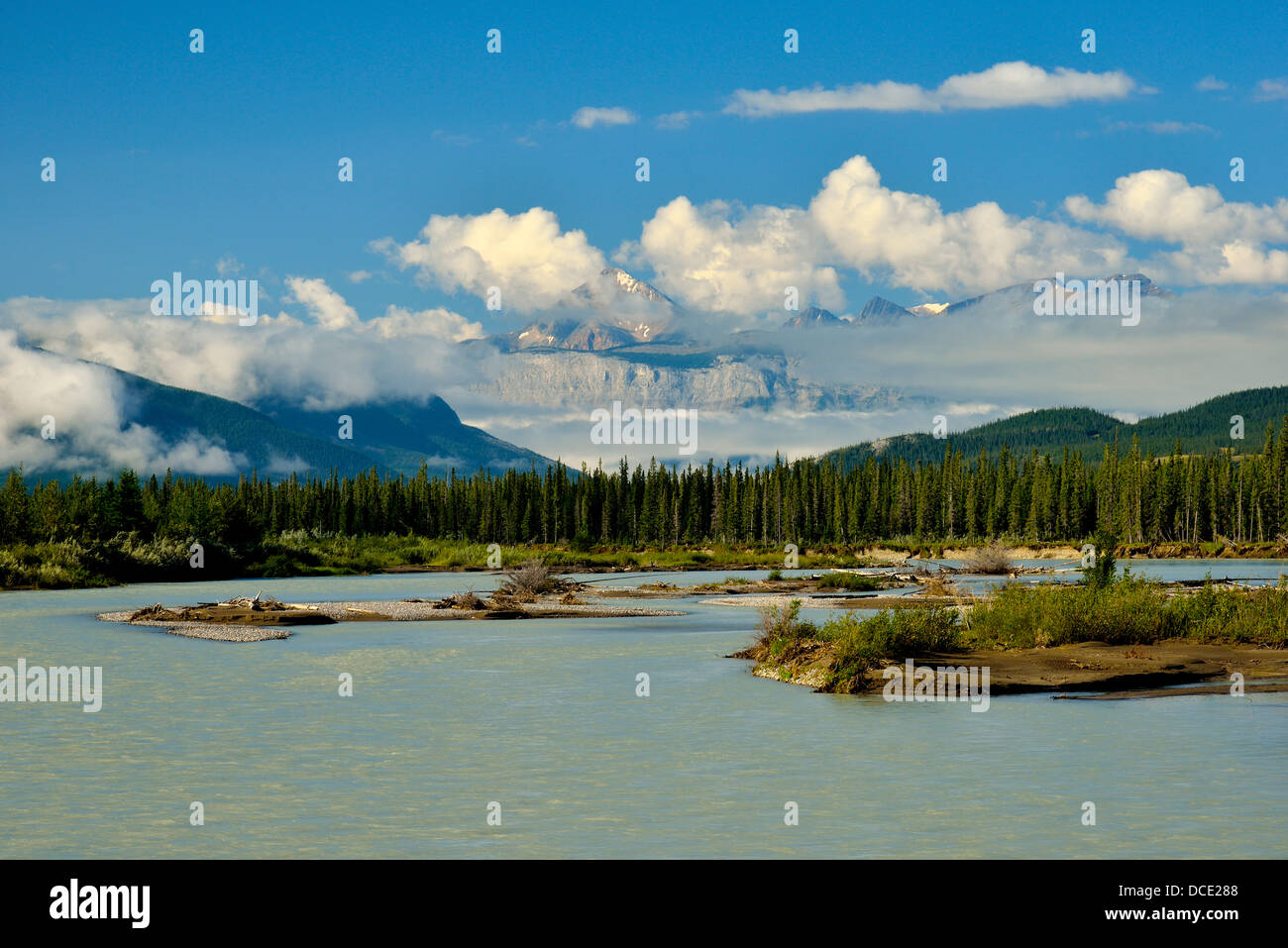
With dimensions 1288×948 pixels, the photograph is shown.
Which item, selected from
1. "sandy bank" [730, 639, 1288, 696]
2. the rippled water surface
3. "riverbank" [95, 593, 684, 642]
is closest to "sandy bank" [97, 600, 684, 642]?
"riverbank" [95, 593, 684, 642]

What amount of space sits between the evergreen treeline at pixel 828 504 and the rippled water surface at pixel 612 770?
136m

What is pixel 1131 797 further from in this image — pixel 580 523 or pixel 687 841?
pixel 580 523

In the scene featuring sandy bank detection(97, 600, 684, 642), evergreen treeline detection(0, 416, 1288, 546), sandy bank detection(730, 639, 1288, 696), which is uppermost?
evergreen treeline detection(0, 416, 1288, 546)

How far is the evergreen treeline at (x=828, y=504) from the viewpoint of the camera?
565ft

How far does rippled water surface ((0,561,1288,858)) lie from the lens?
16.6 metres

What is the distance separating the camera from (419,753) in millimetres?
22578

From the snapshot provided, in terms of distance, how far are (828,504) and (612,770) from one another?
173 metres

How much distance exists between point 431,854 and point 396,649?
26081 millimetres

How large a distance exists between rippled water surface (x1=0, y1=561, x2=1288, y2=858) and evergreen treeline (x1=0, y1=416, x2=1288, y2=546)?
136046 millimetres

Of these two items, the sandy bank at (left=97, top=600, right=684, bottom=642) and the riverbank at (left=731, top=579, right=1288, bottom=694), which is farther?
the sandy bank at (left=97, top=600, right=684, bottom=642)

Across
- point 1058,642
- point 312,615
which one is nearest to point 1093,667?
point 1058,642

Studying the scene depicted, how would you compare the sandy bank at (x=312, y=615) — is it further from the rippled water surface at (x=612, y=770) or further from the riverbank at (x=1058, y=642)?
the riverbank at (x=1058, y=642)

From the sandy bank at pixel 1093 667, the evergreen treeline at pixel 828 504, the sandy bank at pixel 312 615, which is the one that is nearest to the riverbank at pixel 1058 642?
the sandy bank at pixel 1093 667

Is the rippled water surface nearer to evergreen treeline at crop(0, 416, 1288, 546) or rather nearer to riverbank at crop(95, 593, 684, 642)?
riverbank at crop(95, 593, 684, 642)
